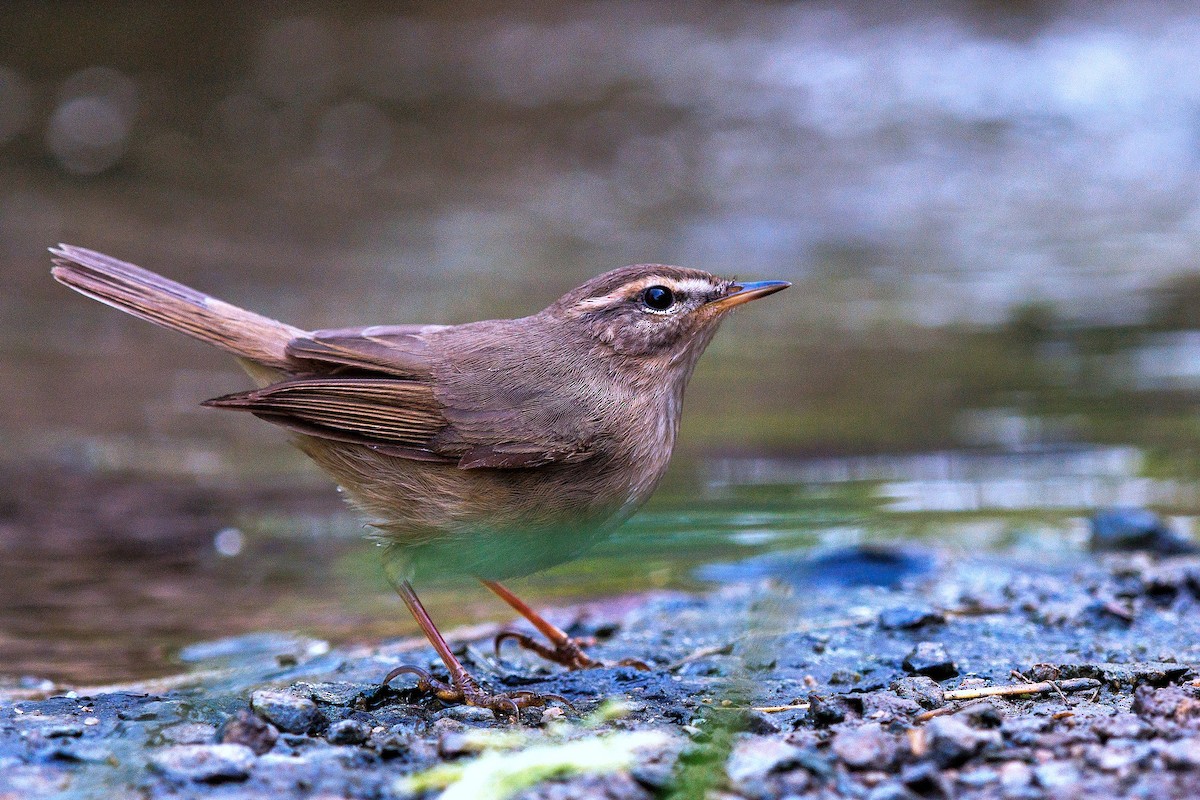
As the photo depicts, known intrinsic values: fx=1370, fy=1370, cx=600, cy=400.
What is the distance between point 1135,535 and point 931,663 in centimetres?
251

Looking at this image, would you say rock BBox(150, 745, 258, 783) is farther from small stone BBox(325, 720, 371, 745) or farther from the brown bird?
the brown bird

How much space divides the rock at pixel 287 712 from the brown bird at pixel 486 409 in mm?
662

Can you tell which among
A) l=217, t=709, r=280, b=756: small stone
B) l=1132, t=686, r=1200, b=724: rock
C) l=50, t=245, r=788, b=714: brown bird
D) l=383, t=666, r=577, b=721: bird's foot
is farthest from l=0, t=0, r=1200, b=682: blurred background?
l=217, t=709, r=280, b=756: small stone

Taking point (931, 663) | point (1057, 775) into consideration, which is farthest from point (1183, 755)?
point (931, 663)

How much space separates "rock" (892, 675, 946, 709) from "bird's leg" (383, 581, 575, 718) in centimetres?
111

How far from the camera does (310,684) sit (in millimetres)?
5082

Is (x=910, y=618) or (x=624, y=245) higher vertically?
(x=624, y=245)

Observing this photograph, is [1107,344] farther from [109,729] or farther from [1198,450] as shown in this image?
[109,729]

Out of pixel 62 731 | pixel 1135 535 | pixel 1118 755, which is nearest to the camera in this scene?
pixel 1118 755

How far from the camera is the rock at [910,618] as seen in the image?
554 cm

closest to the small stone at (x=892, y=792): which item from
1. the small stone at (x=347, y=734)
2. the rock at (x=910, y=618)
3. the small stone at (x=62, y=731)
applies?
the small stone at (x=347, y=734)

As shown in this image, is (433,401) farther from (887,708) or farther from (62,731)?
(887,708)

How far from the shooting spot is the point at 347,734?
4035 mm

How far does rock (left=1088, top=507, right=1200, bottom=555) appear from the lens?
6.86m
